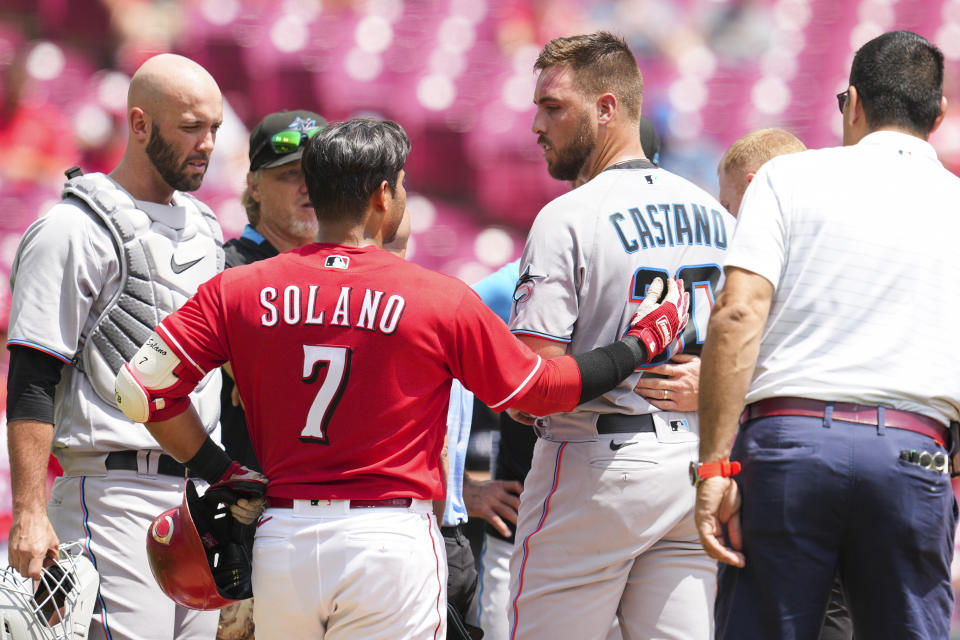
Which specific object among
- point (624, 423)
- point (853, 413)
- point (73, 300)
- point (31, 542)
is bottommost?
point (31, 542)

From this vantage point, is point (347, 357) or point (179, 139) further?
point (179, 139)

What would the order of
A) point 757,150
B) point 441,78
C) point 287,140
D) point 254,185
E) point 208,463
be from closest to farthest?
point 208,463, point 757,150, point 287,140, point 254,185, point 441,78

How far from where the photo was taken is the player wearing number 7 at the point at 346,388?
2447 mm

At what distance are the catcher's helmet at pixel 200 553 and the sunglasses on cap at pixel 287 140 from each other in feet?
6.05

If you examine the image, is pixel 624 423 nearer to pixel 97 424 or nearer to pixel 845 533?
pixel 845 533

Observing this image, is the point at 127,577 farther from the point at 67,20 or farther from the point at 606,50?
the point at 67,20

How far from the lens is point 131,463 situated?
3133mm

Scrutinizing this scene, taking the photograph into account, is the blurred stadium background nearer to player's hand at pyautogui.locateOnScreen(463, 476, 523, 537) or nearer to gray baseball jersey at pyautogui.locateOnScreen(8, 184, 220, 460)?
player's hand at pyautogui.locateOnScreen(463, 476, 523, 537)

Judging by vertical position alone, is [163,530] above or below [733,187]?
below

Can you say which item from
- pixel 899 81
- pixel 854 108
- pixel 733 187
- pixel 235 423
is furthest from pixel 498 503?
pixel 899 81

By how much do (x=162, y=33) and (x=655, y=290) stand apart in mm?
3155

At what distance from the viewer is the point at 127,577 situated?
121 inches

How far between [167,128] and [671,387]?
5.42 feet

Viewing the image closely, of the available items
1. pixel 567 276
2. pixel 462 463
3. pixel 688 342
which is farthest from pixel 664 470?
pixel 462 463
